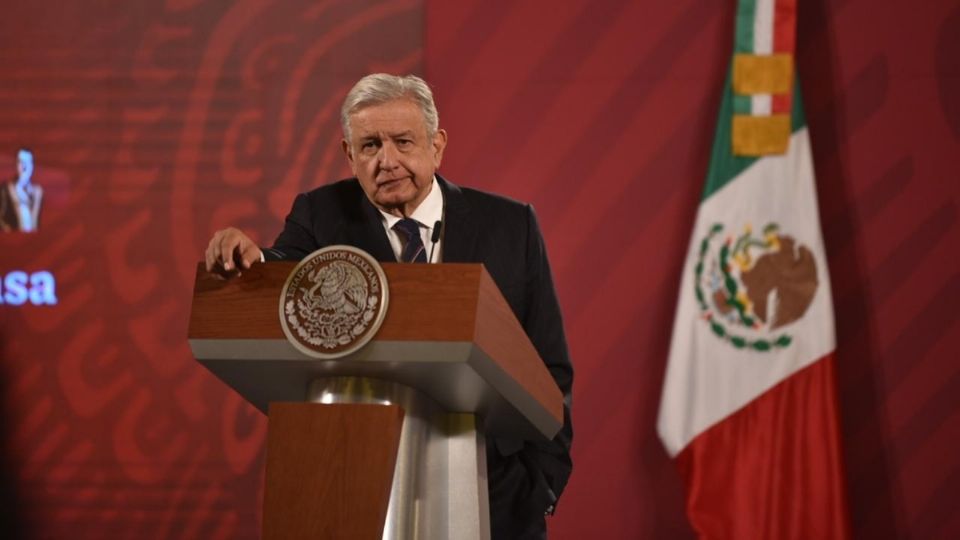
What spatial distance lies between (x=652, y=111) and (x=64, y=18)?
2.09 meters

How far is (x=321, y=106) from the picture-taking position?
12.4ft

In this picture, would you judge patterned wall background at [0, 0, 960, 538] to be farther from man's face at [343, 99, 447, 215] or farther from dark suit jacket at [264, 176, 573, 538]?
man's face at [343, 99, 447, 215]

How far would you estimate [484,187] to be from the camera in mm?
3691

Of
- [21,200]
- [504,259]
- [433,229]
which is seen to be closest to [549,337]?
[504,259]

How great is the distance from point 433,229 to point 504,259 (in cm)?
14

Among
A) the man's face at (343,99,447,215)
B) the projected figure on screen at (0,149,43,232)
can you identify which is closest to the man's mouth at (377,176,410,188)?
the man's face at (343,99,447,215)

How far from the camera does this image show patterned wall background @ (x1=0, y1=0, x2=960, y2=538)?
3543 mm

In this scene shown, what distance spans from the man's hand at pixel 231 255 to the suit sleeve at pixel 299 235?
0.45 meters

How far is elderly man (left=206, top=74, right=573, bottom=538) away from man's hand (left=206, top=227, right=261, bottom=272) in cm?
34

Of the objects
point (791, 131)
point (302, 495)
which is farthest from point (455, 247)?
point (791, 131)

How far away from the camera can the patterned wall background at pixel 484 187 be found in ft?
11.6

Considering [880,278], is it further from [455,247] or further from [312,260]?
[312,260]

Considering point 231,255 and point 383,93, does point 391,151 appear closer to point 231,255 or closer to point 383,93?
point 383,93

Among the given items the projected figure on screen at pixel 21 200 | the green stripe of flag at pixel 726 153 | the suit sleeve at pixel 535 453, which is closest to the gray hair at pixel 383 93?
the suit sleeve at pixel 535 453
